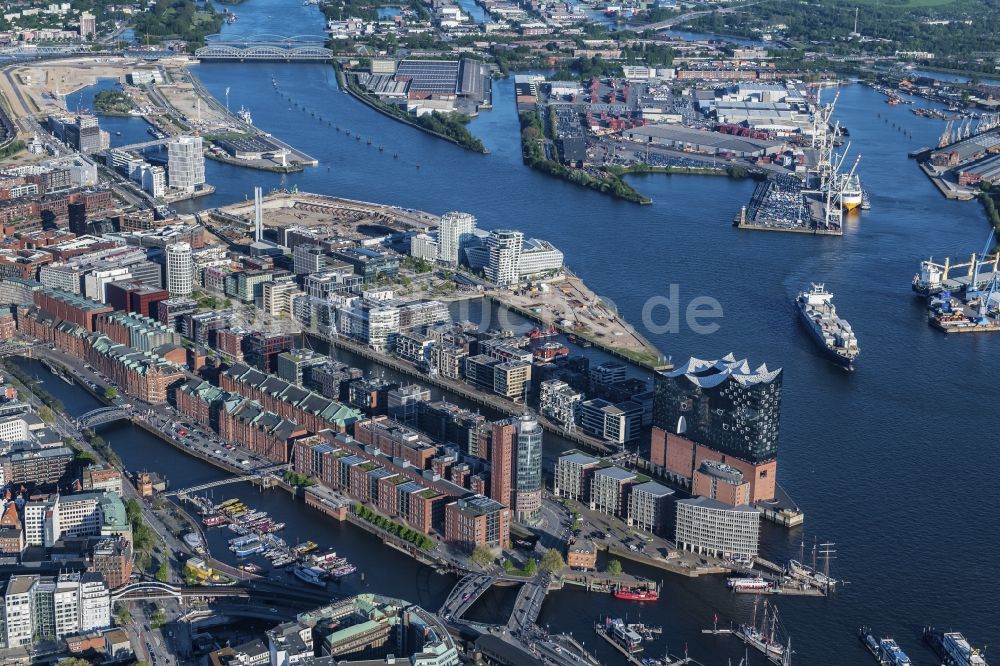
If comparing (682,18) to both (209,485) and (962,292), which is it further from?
(209,485)

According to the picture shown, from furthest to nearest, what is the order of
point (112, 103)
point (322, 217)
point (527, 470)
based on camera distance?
1. point (112, 103)
2. point (322, 217)
3. point (527, 470)

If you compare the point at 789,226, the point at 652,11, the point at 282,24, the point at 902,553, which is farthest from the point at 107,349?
the point at 652,11

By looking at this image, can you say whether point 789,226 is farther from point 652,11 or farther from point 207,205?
point 652,11

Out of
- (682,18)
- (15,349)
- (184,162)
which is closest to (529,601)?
(15,349)

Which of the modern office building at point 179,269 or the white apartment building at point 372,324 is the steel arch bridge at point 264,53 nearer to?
the modern office building at point 179,269

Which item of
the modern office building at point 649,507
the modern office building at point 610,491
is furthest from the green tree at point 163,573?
the modern office building at point 649,507
